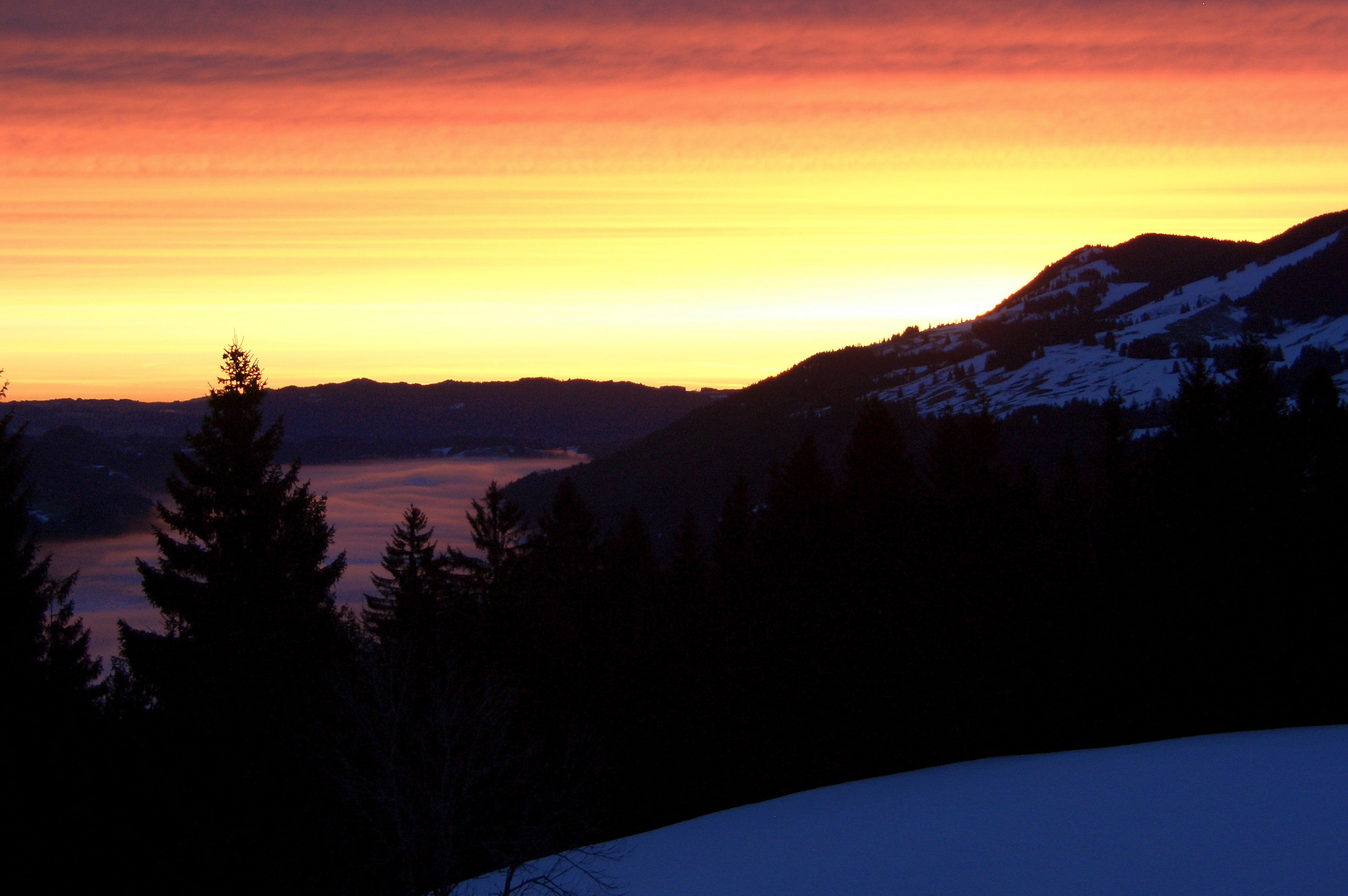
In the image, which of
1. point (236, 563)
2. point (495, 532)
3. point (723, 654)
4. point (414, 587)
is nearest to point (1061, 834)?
point (723, 654)

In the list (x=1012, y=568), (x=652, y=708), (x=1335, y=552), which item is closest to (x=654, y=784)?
(x=652, y=708)

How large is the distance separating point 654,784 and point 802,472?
1280cm

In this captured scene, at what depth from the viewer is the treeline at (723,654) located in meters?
14.5

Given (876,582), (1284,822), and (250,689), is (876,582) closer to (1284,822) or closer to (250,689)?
(1284,822)

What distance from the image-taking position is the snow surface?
37.7ft

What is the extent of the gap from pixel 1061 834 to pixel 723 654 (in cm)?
1337

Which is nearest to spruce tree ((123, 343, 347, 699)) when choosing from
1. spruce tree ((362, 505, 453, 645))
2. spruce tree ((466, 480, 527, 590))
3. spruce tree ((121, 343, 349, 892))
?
spruce tree ((121, 343, 349, 892))

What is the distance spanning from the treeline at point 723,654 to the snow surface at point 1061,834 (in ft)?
8.51

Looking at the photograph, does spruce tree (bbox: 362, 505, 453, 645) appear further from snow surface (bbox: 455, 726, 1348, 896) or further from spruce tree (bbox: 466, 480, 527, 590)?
snow surface (bbox: 455, 726, 1348, 896)

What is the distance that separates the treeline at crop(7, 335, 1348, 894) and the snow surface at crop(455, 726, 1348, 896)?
2595 millimetres

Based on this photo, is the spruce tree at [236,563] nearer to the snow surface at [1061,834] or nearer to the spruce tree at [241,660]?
the spruce tree at [241,660]

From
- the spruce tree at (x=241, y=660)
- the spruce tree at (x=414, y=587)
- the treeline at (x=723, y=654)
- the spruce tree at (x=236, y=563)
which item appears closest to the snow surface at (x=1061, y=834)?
the treeline at (x=723, y=654)

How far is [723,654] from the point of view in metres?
26.0

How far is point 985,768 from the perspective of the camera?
18703 millimetres
